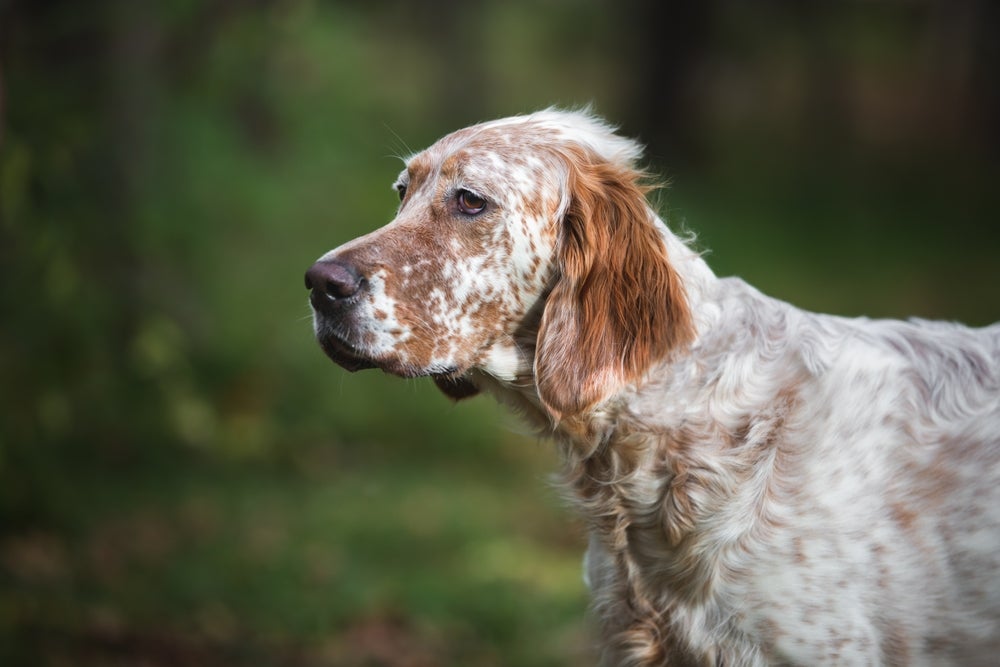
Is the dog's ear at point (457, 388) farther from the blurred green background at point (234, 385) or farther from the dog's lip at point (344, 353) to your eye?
the dog's lip at point (344, 353)

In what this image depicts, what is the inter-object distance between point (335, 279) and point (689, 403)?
3.04ft

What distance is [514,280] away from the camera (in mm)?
2703

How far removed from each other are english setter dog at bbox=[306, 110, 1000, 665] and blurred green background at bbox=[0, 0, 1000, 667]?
1.36 feet

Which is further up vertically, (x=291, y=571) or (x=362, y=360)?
(x=362, y=360)

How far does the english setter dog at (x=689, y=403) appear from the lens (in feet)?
7.80

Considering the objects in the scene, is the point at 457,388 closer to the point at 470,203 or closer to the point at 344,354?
the point at 344,354

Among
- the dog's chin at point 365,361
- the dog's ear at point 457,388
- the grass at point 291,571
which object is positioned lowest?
the grass at point 291,571

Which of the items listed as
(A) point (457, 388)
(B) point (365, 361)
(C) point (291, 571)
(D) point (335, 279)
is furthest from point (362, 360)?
(C) point (291, 571)

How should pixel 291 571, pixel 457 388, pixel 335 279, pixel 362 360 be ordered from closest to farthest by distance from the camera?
pixel 335 279 → pixel 362 360 → pixel 457 388 → pixel 291 571

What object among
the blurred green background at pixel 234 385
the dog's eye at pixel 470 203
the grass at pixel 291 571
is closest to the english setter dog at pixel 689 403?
the dog's eye at pixel 470 203

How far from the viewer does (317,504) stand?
20.6 ft

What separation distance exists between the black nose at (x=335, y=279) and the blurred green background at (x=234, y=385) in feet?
2.23

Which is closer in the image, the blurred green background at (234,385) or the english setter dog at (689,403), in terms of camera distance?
the english setter dog at (689,403)

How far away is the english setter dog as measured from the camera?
93.6 inches
